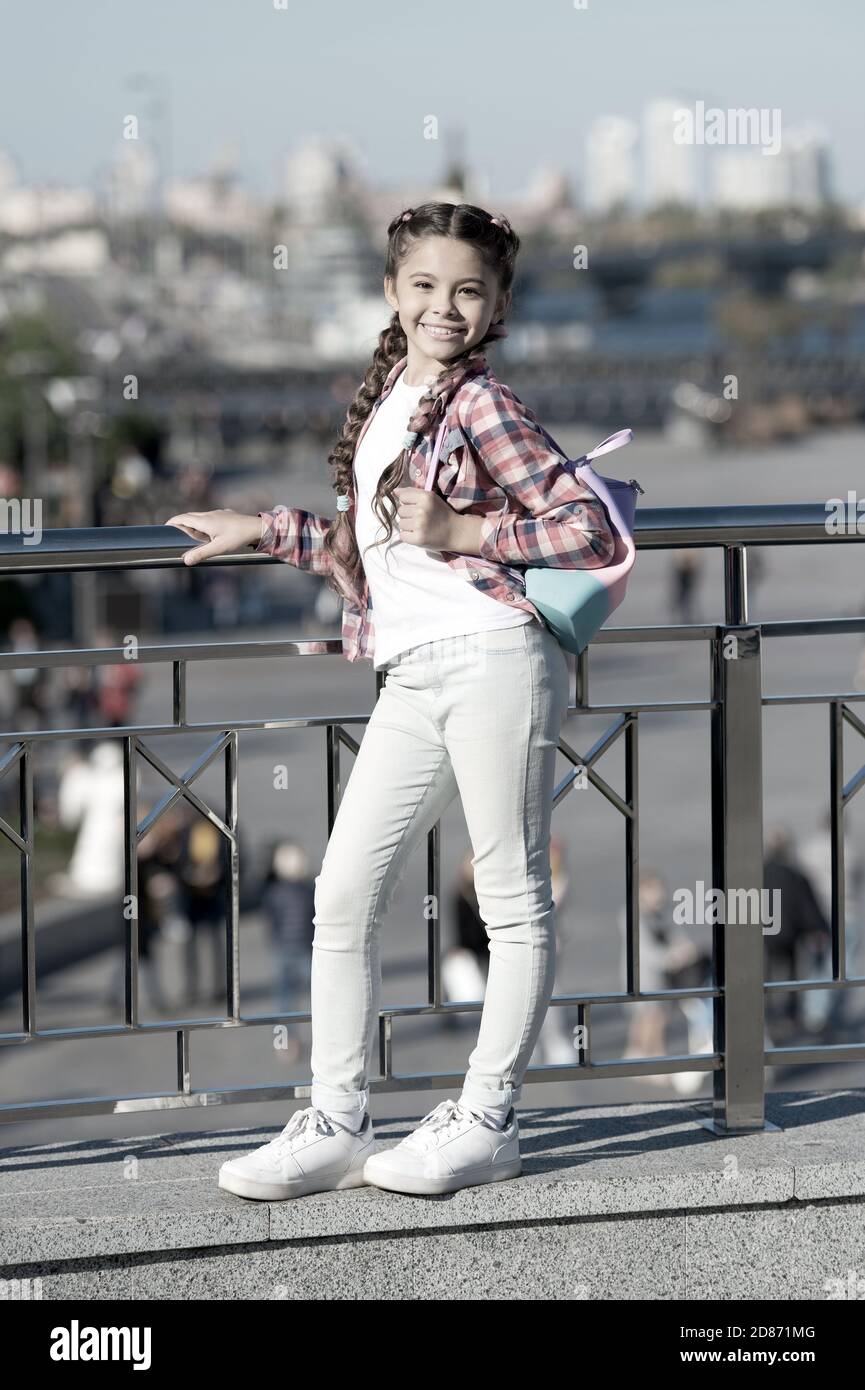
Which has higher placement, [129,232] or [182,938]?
[129,232]

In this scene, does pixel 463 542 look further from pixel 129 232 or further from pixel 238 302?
pixel 238 302

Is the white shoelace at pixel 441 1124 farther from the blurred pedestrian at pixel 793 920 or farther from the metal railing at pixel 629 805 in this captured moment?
the blurred pedestrian at pixel 793 920

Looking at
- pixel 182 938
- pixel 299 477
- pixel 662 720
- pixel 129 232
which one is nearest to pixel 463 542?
pixel 182 938

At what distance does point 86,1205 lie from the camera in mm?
3033

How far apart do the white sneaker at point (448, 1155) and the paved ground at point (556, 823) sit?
3.42 feet

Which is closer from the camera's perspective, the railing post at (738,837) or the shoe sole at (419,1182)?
the shoe sole at (419,1182)

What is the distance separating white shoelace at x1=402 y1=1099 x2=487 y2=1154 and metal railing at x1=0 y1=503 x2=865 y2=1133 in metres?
0.29

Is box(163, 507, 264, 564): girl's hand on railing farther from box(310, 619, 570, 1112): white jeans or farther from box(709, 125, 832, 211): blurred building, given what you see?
box(709, 125, 832, 211): blurred building

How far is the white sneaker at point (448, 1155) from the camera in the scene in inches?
118

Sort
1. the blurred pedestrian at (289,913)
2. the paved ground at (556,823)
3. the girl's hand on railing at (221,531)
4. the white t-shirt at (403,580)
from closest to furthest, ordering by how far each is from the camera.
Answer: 1. the white t-shirt at (403,580)
2. the girl's hand on railing at (221,531)
3. the paved ground at (556,823)
4. the blurred pedestrian at (289,913)

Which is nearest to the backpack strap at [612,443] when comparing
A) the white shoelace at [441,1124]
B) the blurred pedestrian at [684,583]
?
the white shoelace at [441,1124]

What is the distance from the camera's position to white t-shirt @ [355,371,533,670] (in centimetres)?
283

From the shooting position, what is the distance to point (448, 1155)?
3.02 meters

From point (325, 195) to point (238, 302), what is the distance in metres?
16.8
